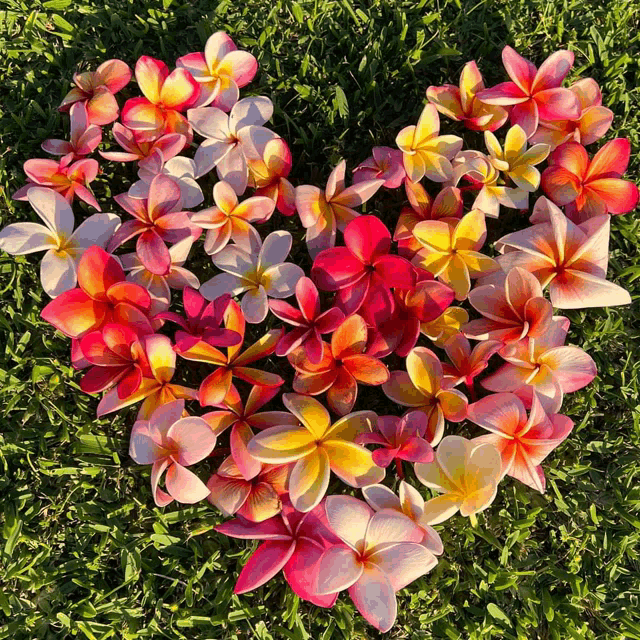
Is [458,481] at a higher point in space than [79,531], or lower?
higher

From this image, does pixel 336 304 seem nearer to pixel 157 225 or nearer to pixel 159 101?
pixel 157 225

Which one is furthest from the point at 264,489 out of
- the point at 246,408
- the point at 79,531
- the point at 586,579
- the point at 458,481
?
the point at 586,579

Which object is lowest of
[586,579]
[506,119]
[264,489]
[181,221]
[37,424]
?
[586,579]

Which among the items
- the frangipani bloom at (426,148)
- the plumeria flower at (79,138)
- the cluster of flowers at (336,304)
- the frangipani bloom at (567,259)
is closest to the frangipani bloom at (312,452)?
the cluster of flowers at (336,304)

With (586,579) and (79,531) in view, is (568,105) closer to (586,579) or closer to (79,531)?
(586,579)

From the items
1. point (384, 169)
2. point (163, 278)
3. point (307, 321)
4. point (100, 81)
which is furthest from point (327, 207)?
point (100, 81)

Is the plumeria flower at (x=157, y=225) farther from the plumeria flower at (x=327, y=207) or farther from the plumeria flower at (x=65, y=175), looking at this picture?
Result: the plumeria flower at (x=327, y=207)
